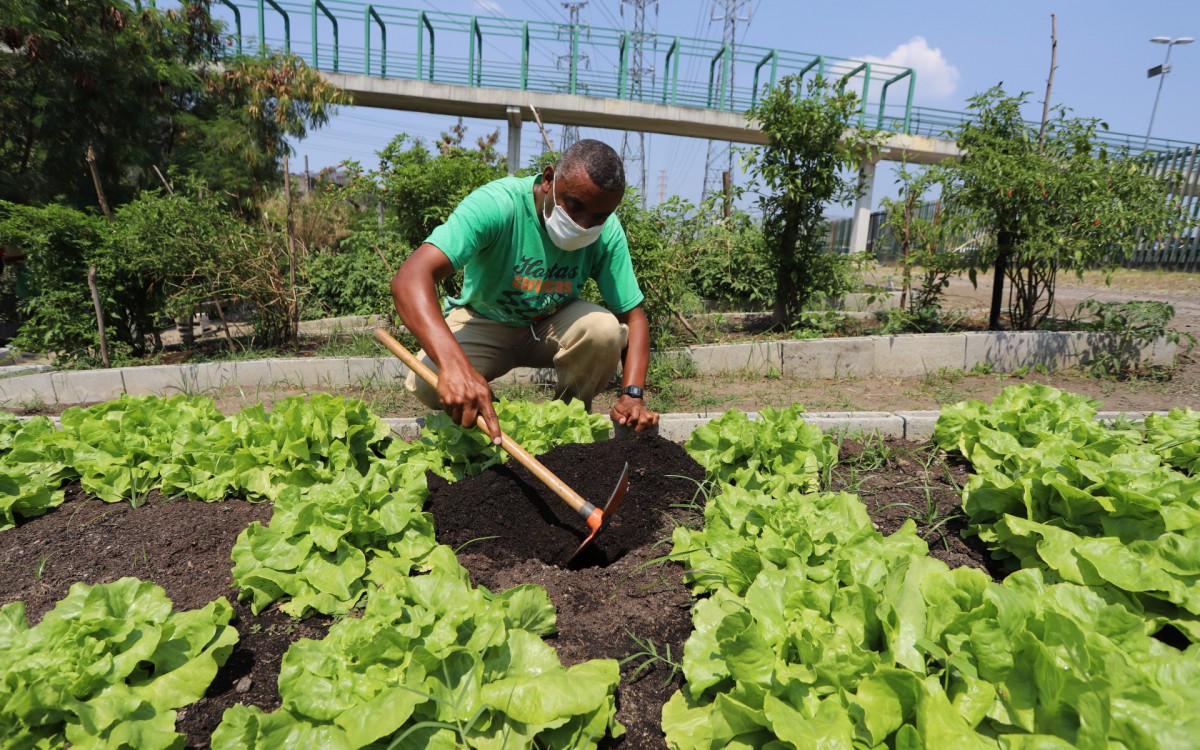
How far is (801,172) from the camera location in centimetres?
648

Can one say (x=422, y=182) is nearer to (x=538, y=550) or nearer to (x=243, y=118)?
(x=538, y=550)

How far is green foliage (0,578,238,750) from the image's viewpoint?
1301 mm

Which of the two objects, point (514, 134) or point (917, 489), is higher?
point (514, 134)

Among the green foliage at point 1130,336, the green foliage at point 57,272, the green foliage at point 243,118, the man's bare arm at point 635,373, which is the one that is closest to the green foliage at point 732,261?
the green foliage at point 1130,336

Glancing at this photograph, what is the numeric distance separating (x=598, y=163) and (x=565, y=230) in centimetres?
38

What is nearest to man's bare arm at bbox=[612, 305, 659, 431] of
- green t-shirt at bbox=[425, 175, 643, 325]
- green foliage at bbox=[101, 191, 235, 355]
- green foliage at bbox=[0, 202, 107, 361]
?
green t-shirt at bbox=[425, 175, 643, 325]

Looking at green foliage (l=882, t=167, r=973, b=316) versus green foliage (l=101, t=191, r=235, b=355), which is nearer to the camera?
green foliage (l=101, t=191, r=235, b=355)

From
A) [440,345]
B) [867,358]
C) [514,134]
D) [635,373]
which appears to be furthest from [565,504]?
[514,134]

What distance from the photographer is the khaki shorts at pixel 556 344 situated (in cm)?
362

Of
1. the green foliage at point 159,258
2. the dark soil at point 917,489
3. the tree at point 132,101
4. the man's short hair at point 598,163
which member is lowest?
the dark soil at point 917,489

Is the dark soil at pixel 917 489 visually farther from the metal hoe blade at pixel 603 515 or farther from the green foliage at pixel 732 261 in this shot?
the green foliage at pixel 732 261

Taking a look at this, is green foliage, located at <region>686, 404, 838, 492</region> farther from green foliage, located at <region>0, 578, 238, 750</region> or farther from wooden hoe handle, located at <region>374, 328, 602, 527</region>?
green foliage, located at <region>0, 578, 238, 750</region>

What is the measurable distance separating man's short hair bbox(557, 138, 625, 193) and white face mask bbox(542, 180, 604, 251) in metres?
0.19

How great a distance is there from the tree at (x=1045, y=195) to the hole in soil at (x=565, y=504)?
4921 millimetres
